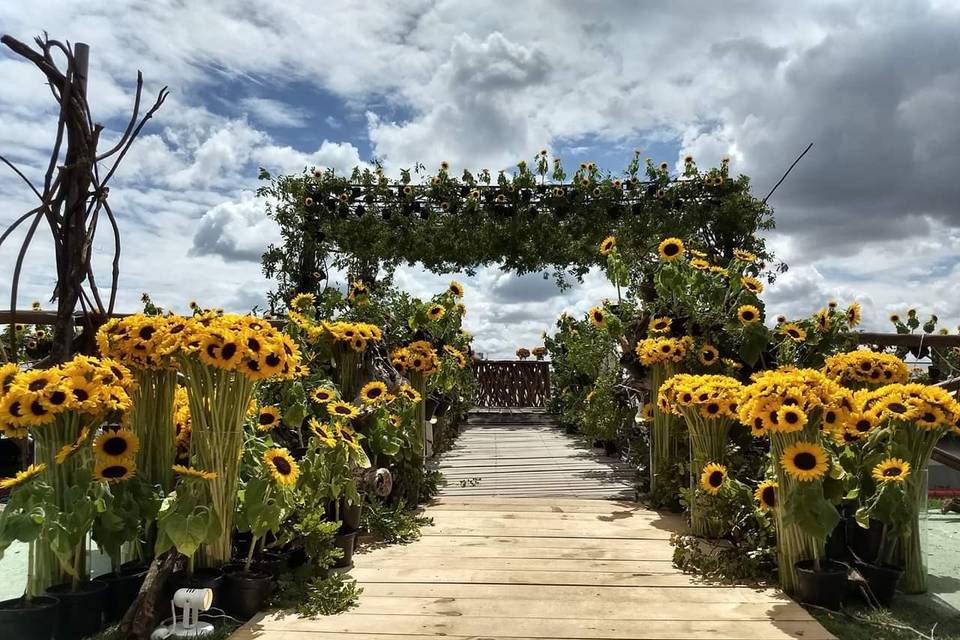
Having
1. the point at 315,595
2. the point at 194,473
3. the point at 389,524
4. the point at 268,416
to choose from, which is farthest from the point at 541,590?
the point at 268,416

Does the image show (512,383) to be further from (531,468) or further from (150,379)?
(150,379)

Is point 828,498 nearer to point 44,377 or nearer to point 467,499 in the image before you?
point 467,499

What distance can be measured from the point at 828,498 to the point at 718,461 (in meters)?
0.78

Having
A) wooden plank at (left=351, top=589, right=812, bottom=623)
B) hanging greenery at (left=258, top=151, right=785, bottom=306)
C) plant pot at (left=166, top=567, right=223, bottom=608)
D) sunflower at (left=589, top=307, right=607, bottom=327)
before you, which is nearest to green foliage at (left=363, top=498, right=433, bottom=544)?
wooden plank at (left=351, top=589, right=812, bottom=623)

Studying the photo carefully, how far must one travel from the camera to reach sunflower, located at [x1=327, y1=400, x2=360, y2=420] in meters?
2.96

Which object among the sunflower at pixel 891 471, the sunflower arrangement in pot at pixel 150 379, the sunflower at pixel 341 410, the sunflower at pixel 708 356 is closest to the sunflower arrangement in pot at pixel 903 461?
the sunflower at pixel 891 471

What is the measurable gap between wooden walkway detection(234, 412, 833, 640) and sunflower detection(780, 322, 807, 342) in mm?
1307

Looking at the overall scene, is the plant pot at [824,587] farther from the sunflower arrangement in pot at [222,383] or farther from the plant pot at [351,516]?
the sunflower arrangement in pot at [222,383]

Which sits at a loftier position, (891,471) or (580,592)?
(891,471)

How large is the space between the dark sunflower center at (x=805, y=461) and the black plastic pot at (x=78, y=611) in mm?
2304

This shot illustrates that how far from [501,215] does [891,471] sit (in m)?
6.66

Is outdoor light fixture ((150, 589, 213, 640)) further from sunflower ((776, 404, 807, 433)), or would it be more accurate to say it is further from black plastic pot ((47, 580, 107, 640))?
sunflower ((776, 404, 807, 433))

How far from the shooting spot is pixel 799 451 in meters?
2.32

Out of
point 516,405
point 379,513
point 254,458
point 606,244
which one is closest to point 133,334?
point 254,458
